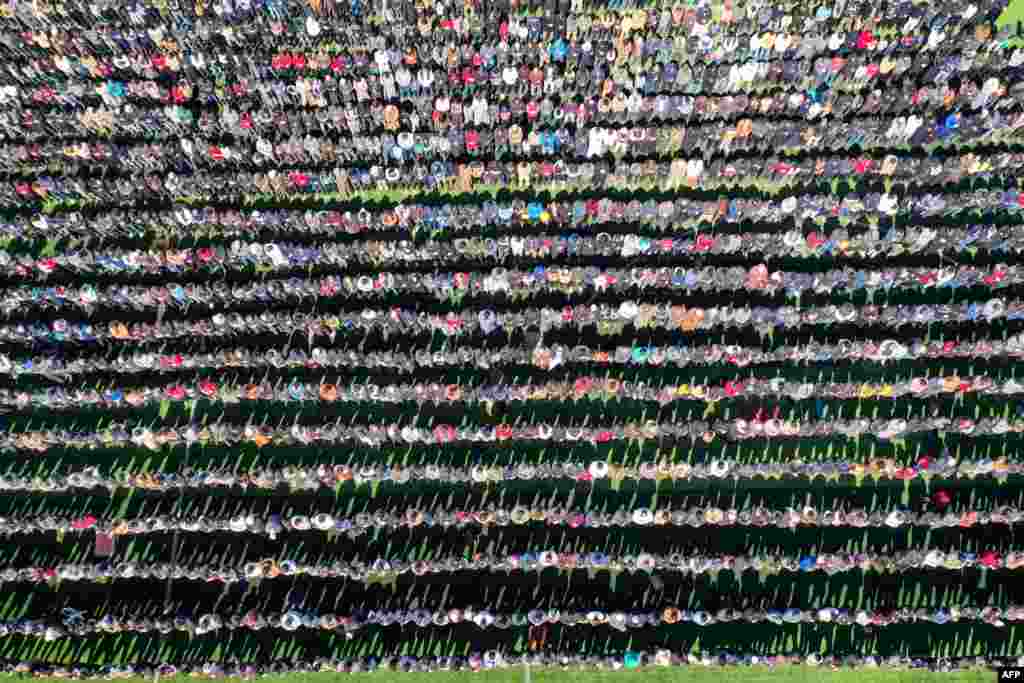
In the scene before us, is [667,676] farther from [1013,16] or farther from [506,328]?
[1013,16]

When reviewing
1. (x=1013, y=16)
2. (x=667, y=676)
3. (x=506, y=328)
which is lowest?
(x=667, y=676)

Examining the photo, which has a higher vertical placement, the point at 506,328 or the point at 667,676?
the point at 506,328

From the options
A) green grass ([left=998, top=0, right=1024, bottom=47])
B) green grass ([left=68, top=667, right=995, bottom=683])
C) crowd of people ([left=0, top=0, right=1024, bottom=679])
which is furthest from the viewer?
green grass ([left=998, top=0, right=1024, bottom=47])

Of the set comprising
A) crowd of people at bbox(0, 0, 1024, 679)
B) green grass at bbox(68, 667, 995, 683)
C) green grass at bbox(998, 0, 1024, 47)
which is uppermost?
green grass at bbox(998, 0, 1024, 47)

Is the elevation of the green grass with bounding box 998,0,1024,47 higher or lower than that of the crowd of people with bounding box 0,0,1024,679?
higher

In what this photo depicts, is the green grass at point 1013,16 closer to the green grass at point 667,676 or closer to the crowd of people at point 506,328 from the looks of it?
the crowd of people at point 506,328

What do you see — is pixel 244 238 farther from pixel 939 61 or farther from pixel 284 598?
pixel 939 61

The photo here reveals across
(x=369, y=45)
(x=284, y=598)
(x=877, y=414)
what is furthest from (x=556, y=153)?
(x=284, y=598)

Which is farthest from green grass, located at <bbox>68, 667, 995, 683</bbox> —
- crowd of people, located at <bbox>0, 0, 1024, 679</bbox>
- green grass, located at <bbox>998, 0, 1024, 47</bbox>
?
green grass, located at <bbox>998, 0, 1024, 47</bbox>

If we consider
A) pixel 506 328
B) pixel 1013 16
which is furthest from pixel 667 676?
pixel 1013 16

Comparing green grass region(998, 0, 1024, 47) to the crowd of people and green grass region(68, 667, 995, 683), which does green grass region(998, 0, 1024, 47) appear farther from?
green grass region(68, 667, 995, 683)

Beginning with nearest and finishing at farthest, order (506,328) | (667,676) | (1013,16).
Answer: (667,676) < (506,328) < (1013,16)
